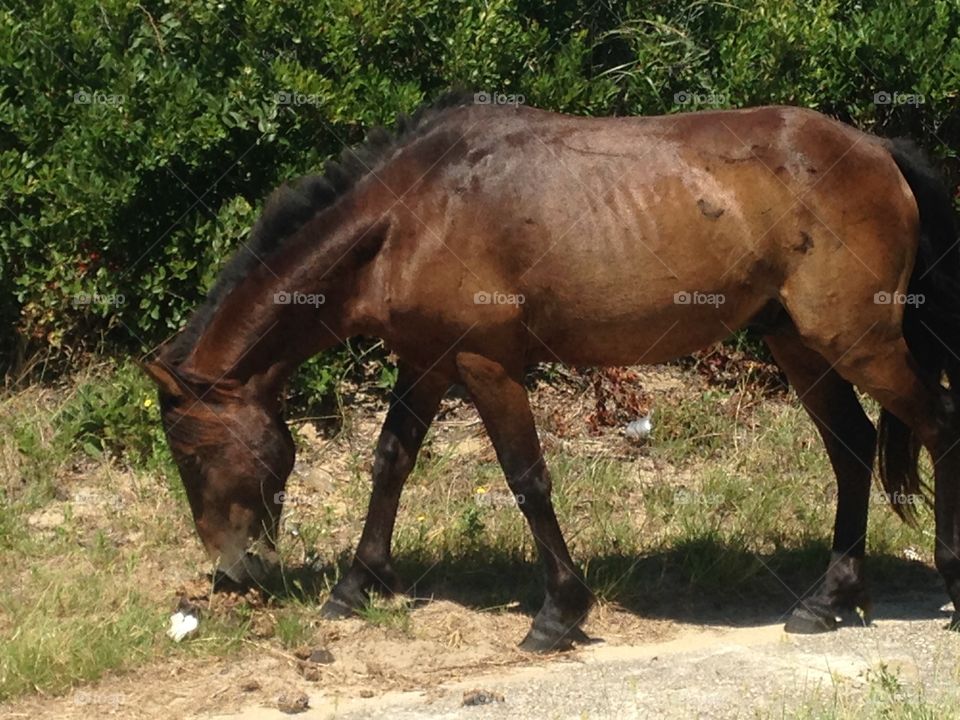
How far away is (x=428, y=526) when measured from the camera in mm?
7758

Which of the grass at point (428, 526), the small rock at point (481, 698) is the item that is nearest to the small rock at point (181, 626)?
the grass at point (428, 526)

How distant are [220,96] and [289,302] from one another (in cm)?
276

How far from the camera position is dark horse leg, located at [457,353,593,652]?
6445 millimetres

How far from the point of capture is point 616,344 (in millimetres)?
6609

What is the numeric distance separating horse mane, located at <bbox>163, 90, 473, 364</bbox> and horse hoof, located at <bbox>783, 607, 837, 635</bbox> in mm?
2705

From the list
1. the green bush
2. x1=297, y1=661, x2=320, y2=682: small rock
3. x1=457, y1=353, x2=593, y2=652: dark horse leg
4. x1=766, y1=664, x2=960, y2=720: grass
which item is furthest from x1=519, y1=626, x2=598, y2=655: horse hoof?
the green bush

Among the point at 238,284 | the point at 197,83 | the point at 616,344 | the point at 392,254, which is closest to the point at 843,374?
the point at 616,344

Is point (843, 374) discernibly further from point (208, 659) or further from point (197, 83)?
point (197, 83)

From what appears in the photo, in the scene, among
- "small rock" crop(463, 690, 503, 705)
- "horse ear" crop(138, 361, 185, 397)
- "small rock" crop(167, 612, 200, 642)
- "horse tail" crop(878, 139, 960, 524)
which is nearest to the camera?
"small rock" crop(463, 690, 503, 705)

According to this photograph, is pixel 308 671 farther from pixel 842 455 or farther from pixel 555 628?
pixel 842 455

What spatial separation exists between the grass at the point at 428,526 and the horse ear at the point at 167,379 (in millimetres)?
954

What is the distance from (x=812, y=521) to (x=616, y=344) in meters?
1.93

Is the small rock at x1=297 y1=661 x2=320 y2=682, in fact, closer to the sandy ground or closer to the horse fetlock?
the sandy ground

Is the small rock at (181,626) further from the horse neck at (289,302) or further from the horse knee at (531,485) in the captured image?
the horse knee at (531,485)
